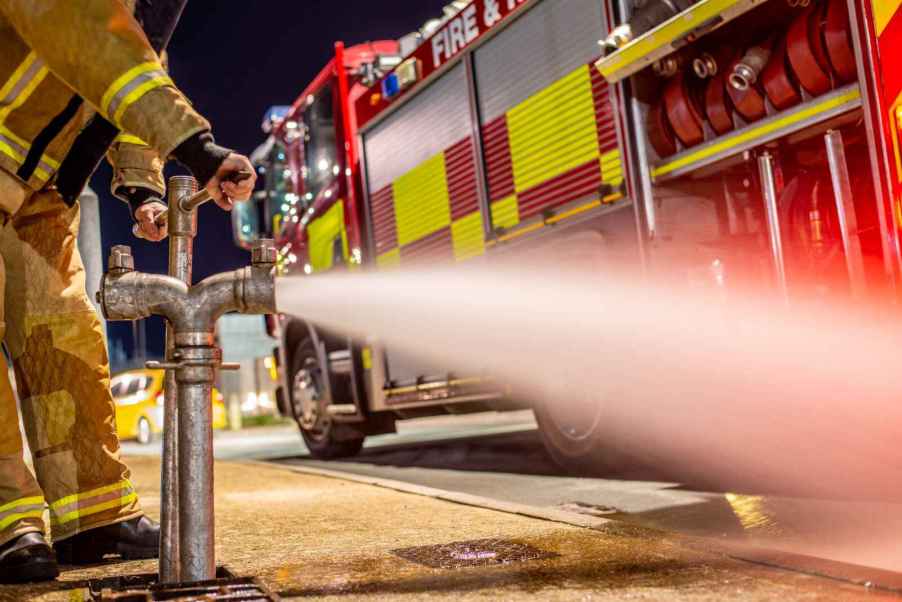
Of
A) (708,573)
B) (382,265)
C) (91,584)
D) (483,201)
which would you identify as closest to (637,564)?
(708,573)

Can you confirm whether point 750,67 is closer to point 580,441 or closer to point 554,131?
point 554,131

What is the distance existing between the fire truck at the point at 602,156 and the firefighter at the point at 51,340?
2.33 meters

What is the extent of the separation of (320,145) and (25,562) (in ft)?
18.8

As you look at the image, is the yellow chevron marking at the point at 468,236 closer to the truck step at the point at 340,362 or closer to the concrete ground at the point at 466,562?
the truck step at the point at 340,362

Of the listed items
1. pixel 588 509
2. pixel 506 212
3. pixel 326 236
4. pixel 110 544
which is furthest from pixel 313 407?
pixel 110 544

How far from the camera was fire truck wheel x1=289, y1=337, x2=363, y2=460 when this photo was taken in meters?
7.89

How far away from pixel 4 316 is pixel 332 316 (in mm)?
926

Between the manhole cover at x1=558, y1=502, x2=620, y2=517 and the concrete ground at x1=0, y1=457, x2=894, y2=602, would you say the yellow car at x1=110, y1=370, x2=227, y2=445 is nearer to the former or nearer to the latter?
the manhole cover at x1=558, y1=502, x2=620, y2=517

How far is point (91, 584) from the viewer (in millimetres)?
2301

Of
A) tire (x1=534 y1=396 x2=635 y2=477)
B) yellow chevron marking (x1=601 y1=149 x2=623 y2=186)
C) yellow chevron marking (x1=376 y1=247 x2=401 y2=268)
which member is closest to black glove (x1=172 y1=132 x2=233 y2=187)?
yellow chevron marking (x1=601 y1=149 x2=623 y2=186)

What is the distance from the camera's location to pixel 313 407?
8.02m

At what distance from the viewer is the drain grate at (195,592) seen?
2.01m

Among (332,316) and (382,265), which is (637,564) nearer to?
(332,316)

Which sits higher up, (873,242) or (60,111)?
(60,111)
